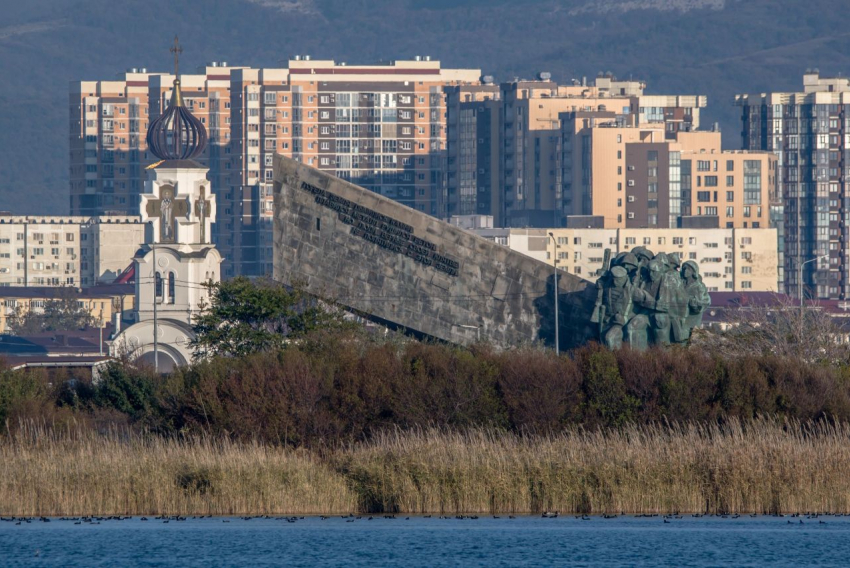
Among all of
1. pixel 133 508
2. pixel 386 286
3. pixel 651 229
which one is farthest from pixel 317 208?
pixel 651 229

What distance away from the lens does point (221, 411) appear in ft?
185

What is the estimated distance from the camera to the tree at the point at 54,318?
182 metres

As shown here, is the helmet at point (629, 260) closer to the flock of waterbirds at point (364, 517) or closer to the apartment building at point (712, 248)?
the flock of waterbirds at point (364, 517)

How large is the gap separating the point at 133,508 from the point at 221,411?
7499 mm

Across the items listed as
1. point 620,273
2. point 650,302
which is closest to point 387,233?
point 620,273

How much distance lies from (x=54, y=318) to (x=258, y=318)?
4300 inches

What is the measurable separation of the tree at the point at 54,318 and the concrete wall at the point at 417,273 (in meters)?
104

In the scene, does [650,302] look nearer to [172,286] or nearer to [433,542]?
[433,542]

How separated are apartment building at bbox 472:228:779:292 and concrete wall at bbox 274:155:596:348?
108038mm

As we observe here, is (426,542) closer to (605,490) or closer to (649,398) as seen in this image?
(605,490)

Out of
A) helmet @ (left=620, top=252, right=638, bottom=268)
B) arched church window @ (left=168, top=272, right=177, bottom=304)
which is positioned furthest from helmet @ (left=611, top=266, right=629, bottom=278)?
arched church window @ (left=168, top=272, right=177, bottom=304)

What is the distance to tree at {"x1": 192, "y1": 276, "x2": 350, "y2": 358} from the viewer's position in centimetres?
7512

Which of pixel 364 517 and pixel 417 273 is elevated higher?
pixel 417 273

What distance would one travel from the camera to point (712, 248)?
190 metres
